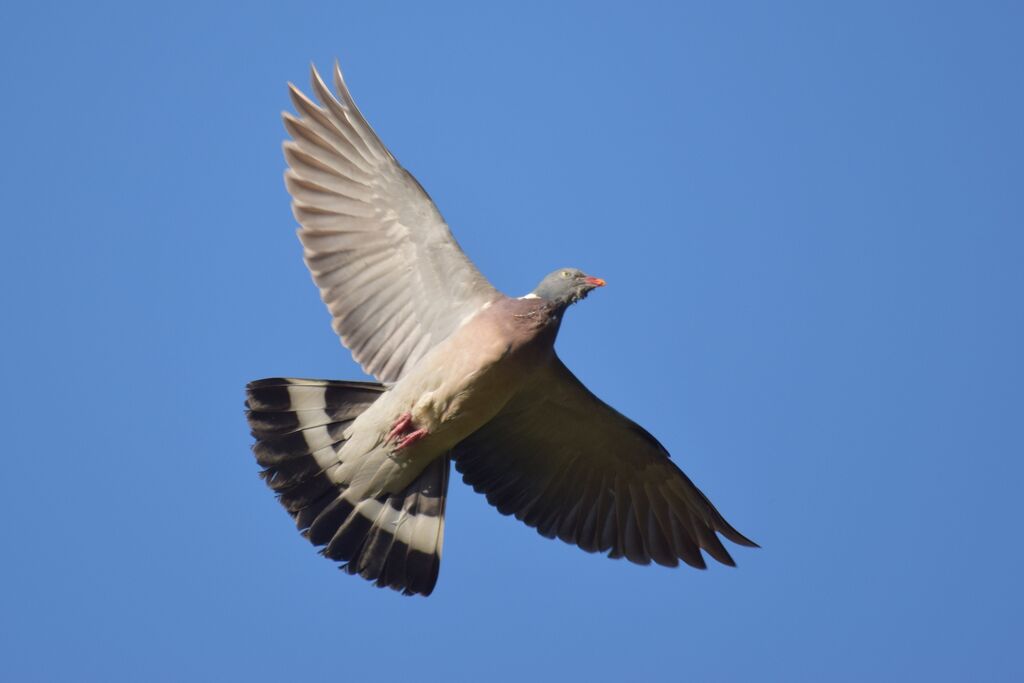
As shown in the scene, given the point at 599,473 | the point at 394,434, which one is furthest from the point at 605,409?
the point at 394,434

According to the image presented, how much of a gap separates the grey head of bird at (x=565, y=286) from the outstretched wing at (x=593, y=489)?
97 cm

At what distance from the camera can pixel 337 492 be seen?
8.94 meters

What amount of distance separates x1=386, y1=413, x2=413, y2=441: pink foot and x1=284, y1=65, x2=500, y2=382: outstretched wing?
0.44m

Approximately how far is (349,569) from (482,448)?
127cm

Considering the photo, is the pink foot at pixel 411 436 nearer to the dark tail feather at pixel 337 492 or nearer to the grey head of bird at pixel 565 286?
the dark tail feather at pixel 337 492

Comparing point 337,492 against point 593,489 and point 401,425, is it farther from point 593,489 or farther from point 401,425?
point 593,489

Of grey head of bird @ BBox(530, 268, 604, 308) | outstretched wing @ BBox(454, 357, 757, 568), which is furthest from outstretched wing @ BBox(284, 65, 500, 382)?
outstretched wing @ BBox(454, 357, 757, 568)

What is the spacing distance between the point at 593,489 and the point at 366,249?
2327 mm

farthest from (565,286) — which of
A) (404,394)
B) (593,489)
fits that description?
(593,489)

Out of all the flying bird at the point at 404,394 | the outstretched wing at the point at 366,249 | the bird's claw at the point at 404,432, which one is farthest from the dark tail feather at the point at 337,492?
the outstretched wing at the point at 366,249

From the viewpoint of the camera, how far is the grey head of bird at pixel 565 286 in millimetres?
8766

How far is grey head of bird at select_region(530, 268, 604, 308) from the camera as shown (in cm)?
877

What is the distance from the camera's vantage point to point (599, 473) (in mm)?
9672

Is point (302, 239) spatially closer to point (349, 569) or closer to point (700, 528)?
point (349, 569)
